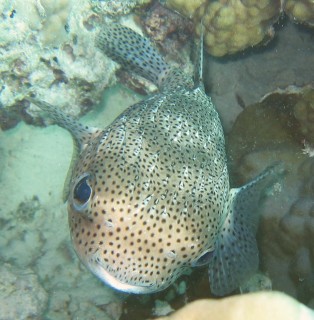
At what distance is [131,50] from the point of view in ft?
16.4

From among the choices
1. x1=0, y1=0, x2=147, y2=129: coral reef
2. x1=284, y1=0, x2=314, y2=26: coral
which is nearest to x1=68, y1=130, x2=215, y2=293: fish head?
x1=0, y1=0, x2=147, y2=129: coral reef

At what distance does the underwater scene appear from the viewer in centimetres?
296

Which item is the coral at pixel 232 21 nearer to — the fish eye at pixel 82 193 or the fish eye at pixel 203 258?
the fish eye at pixel 82 193

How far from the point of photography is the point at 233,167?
4.97 m

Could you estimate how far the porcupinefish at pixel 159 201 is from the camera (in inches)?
112

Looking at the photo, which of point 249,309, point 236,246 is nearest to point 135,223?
point 249,309

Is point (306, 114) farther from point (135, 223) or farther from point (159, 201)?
point (135, 223)

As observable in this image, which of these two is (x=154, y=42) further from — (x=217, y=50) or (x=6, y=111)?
(x=6, y=111)

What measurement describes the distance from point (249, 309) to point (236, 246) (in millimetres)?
1514

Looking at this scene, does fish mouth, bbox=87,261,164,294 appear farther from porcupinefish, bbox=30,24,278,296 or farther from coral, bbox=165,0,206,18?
coral, bbox=165,0,206,18

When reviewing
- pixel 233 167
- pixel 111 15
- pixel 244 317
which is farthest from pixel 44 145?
pixel 244 317

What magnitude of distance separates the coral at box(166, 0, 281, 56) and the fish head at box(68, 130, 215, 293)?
93.3 inches

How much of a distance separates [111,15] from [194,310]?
4.52m

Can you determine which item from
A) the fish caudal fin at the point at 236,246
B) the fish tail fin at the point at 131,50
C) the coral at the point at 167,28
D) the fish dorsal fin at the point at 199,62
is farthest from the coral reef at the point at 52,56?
the fish caudal fin at the point at 236,246
